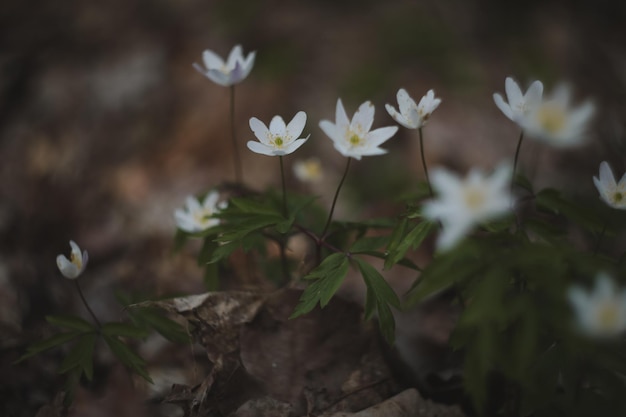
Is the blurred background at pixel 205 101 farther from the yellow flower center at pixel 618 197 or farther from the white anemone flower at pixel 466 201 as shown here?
the white anemone flower at pixel 466 201

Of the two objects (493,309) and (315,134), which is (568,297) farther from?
(315,134)

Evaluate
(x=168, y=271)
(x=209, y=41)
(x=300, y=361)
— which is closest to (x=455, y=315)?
(x=300, y=361)

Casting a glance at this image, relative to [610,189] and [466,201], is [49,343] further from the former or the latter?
[610,189]

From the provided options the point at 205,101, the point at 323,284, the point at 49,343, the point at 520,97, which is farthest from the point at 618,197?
the point at 205,101

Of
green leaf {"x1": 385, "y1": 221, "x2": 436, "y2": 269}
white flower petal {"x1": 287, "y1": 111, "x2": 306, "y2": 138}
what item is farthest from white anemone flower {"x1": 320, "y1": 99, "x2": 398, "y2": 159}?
green leaf {"x1": 385, "y1": 221, "x2": 436, "y2": 269}

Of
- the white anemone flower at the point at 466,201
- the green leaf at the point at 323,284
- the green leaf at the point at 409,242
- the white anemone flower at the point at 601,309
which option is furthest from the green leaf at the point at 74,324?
the white anemone flower at the point at 601,309

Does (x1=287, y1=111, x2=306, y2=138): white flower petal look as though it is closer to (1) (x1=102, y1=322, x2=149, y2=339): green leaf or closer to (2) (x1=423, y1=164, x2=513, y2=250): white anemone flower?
(2) (x1=423, y1=164, x2=513, y2=250): white anemone flower
